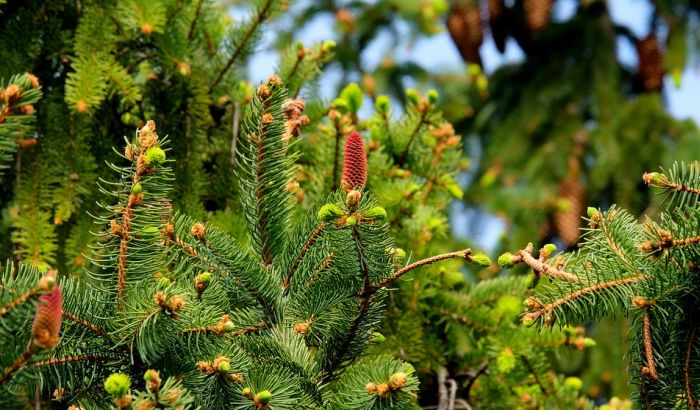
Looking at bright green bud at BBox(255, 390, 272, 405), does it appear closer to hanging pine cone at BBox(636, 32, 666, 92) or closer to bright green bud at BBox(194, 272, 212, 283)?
bright green bud at BBox(194, 272, 212, 283)

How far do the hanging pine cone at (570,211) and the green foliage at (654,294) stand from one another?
2.37 metres

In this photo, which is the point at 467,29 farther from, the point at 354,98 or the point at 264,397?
the point at 264,397

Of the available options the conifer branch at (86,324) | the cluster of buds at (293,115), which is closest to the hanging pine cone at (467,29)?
the cluster of buds at (293,115)

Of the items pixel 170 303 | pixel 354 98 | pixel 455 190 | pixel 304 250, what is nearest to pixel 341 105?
pixel 354 98

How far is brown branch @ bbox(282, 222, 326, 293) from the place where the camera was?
104 cm

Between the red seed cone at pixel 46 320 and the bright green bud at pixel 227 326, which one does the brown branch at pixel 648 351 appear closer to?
the bright green bud at pixel 227 326

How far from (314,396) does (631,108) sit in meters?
2.76

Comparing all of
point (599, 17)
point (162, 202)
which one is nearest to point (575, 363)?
point (599, 17)

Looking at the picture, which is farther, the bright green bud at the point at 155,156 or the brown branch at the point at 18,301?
the bright green bud at the point at 155,156

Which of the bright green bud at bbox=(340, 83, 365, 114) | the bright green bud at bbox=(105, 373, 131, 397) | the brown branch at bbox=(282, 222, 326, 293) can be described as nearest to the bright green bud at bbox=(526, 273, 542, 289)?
the brown branch at bbox=(282, 222, 326, 293)

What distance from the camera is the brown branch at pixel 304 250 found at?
1.04 meters

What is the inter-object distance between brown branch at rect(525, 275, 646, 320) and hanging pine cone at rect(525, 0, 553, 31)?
2.78m

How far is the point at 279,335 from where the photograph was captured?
39.8 inches

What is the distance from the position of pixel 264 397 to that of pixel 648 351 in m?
0.45
